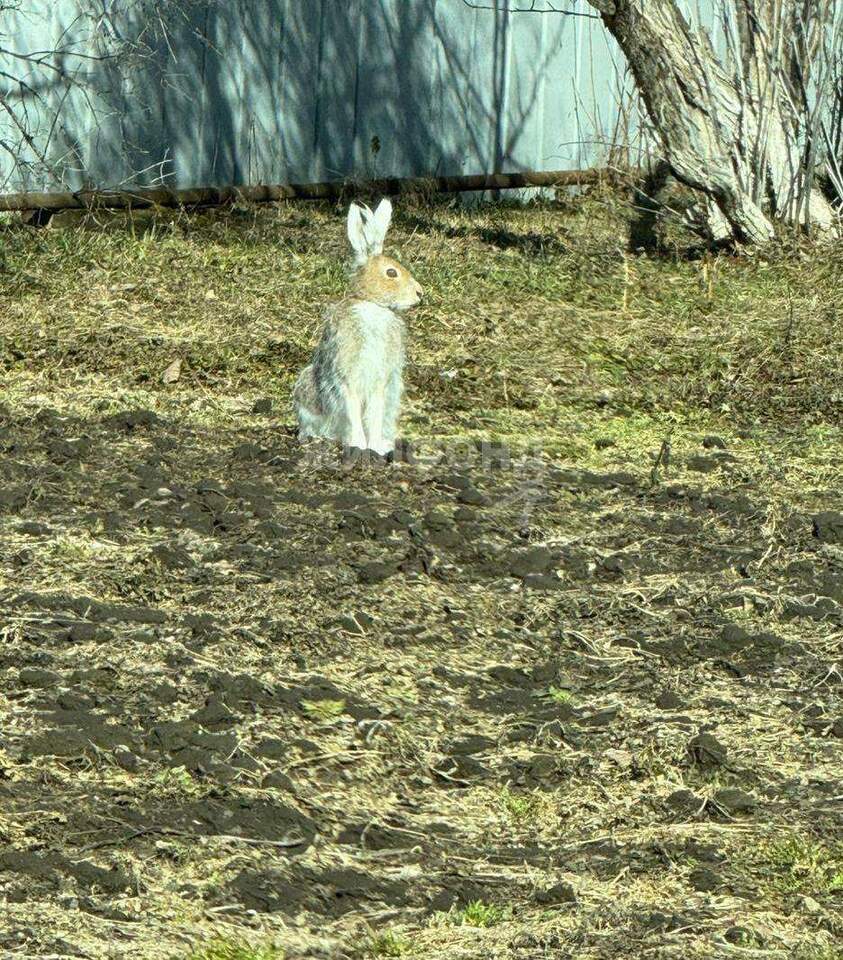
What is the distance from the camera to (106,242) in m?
9.59

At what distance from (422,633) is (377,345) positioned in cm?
190

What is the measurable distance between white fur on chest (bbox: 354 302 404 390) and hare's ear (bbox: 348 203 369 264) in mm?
231

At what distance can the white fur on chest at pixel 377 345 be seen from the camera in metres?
6.78

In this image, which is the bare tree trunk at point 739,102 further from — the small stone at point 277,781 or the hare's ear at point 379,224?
the small stone at point 277,781

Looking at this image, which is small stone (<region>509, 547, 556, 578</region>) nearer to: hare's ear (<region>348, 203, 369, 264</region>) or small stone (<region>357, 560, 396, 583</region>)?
small stone (<region>357, 560, 396, 583</region>)

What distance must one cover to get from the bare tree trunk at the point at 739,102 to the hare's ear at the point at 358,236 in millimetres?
3751

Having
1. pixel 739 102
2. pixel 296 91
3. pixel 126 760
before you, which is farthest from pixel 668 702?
Answer: pixel 296 91

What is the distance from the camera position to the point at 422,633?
5.21 meters

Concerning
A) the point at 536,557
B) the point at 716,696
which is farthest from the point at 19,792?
the point at 536,557

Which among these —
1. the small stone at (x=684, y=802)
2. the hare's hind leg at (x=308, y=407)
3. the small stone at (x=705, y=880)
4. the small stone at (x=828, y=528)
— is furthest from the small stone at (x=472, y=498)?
the small stone at (x=705, y=880)

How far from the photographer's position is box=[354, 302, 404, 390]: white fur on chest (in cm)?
678

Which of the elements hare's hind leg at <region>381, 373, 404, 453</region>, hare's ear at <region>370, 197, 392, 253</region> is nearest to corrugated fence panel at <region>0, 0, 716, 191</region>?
hare's ear at <region>370, 197, 392, 253</region>

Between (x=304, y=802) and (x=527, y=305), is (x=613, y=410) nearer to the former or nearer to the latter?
(x=527, y=305)

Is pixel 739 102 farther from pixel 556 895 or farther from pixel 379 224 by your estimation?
pixel 556 895
